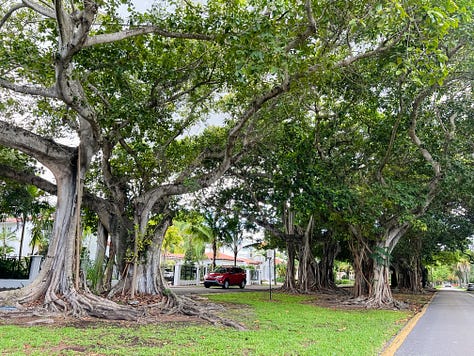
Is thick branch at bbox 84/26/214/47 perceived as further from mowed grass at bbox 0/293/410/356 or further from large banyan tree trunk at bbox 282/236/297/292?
large banyan tree trunk at bbox 282/236/297/292

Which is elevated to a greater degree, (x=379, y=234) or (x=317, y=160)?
(x=317, y=160)

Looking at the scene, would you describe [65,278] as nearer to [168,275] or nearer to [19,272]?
[19,272]

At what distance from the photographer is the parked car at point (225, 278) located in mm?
26047

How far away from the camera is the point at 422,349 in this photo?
684 centimetres

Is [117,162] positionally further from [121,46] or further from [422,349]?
[422,349]

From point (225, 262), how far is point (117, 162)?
3172cm

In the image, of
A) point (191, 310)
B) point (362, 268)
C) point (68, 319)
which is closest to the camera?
point (68, 319)

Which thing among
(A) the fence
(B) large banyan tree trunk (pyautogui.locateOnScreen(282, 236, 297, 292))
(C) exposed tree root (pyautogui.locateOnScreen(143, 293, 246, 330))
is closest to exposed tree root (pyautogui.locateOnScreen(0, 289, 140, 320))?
(C) exposed tree root (pyautogui.locateOnScreen(143, 293, 246, 330))

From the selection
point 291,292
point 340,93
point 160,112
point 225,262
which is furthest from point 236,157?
point 225,262

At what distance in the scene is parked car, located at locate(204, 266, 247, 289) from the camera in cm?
2605

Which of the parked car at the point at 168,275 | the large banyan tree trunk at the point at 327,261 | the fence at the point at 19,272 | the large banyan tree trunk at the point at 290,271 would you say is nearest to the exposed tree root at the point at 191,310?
the fence at the point at 19,272

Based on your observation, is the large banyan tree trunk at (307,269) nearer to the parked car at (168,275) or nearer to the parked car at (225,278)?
the parked car at (225,278)

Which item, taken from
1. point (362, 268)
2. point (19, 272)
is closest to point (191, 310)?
point (362, 268)

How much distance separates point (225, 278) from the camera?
86.4ft
